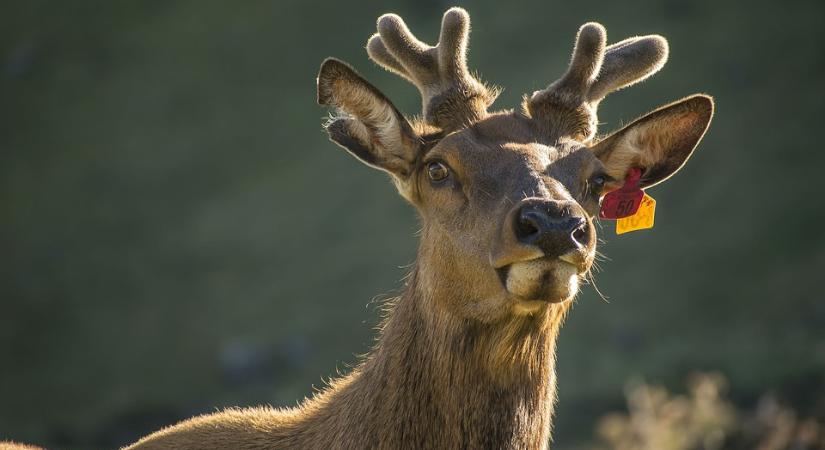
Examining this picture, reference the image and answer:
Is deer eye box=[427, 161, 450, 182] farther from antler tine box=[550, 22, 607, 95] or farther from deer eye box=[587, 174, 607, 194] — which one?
antler tine box=[550, 22, 607, 95]

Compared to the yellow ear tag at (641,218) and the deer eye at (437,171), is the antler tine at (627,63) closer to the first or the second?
the yellow ear tag at (641,218)

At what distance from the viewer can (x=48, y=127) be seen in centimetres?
4641

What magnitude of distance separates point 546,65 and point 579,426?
19.4 meters

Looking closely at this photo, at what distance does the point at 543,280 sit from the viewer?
5.31 m

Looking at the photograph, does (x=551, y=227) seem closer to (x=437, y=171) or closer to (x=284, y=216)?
(x=437, y=171)

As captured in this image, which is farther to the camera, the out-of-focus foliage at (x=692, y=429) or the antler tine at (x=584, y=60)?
the out-of-focus foliage at (x=692, y=429)

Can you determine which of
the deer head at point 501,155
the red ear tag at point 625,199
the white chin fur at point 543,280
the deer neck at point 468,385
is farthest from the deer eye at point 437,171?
the red ear tag at point 625,199

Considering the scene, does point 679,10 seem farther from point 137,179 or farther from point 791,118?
point 137,179

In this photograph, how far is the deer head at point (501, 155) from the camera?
5.34 m

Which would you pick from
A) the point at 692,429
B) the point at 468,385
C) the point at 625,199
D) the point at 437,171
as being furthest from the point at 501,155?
the point at 692,429

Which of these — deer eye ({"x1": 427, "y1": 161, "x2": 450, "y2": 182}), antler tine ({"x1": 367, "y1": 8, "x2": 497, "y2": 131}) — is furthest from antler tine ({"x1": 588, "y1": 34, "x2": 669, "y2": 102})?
deer eye ({"x1": 427, "y1": 161, "x2": 450, "y2": 182})

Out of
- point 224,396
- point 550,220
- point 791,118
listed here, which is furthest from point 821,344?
point 550,220

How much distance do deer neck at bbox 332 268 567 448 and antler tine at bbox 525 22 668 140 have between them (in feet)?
4.21

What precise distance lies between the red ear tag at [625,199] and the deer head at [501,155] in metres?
0.05
